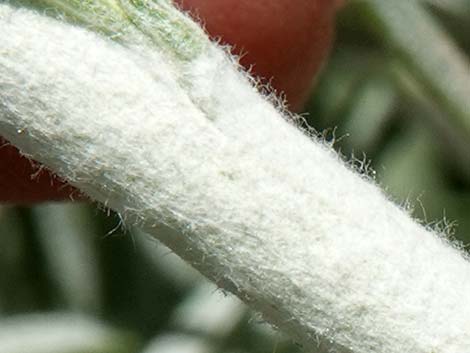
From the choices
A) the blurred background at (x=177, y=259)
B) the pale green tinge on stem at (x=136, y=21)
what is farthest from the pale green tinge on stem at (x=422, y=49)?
the pale green tinge on stem at (x=136, y=21)

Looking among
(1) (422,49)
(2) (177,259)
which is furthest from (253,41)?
(2) (177,259)

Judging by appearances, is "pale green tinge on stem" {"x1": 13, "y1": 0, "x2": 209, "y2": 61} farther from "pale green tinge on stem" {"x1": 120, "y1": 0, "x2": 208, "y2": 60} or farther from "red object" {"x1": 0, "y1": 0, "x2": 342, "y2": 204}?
"red object" {"x1": 0, "y1": 0, "x2": 342, "y2": 204}

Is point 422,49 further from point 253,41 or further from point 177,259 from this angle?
point 177,259

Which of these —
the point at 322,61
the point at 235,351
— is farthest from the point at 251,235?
the point at 235,351

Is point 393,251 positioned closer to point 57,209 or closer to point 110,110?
point 110,110

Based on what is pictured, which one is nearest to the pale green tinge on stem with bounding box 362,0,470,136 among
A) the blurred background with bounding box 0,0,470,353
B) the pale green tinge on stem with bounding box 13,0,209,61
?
the blurred background with bounding box 0,0,470,353
